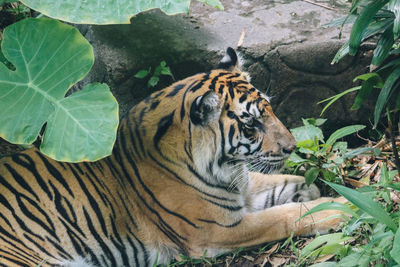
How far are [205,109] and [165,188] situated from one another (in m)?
0.69

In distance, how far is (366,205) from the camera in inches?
116

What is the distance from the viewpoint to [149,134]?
399 centimetres

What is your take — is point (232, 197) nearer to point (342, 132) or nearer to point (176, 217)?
point (176, 217)

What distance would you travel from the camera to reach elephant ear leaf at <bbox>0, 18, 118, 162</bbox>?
3328mm

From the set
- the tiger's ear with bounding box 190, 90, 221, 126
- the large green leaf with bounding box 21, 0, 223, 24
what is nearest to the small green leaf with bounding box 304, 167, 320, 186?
the tiger's ear with bounding box 190, 90, 221, 126

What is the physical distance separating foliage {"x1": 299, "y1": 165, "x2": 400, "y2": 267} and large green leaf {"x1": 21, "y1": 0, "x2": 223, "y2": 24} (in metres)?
1.50

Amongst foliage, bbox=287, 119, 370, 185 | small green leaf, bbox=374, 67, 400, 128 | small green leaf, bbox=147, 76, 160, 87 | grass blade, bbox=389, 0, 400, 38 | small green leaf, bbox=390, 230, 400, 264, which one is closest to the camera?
small green leaf, bbox=390, 230, 400, 264

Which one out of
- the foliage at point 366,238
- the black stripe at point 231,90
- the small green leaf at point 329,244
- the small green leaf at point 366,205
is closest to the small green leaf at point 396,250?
the foliage at point 366,238

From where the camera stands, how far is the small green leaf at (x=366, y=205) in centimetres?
292

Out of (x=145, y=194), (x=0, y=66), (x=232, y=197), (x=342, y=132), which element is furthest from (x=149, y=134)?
(x=342, y=132)

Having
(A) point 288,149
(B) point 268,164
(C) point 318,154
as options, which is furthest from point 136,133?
(C) point 318,154

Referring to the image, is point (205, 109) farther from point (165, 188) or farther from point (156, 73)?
point (156, 73)

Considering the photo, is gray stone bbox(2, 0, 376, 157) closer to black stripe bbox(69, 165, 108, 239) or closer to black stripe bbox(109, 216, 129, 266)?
black stripe bbox(69, 165, 108, 239)

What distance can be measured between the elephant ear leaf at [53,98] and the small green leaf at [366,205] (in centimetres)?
140
